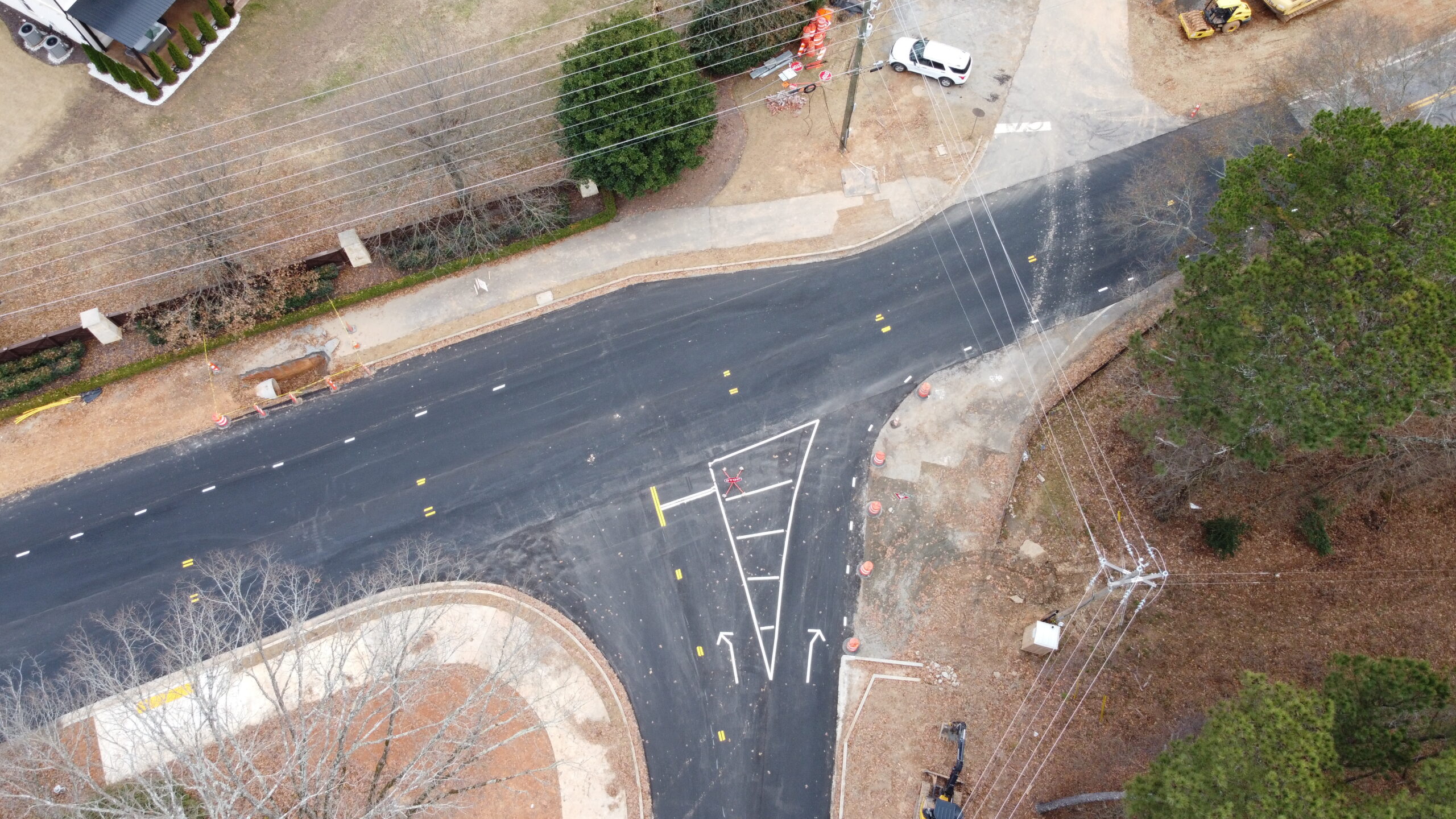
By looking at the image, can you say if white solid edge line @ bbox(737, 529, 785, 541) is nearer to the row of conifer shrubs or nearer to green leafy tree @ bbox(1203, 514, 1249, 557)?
green leafy tree @ bbox(1203, 514, 1249, 557)

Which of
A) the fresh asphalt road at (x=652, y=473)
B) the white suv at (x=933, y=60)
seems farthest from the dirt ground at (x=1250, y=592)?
the white suv at (x=933, y=60)

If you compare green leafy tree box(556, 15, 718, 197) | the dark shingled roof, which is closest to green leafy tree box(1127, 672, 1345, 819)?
green leafy tree box(556, 15, 718, 197)

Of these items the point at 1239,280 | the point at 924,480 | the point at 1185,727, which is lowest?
the point at 1185,727

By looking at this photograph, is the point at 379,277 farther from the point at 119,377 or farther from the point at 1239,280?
the point at 1239,280

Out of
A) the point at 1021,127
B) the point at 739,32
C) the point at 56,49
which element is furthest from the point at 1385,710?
the point at 56,49

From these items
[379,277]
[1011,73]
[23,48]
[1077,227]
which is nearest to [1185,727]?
[1077,227]

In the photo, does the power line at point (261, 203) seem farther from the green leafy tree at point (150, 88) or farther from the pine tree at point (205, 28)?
the pine tree at point (205, 28)

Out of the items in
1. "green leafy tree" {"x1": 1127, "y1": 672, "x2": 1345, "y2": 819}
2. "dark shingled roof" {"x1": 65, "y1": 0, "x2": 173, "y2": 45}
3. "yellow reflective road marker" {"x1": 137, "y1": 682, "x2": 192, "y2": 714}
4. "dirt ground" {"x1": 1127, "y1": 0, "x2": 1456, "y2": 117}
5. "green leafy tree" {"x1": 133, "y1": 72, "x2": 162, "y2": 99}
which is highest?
"dark shingled roof" {"x1": 65, "y1": 0, "x2": 173, "y2": 45}
